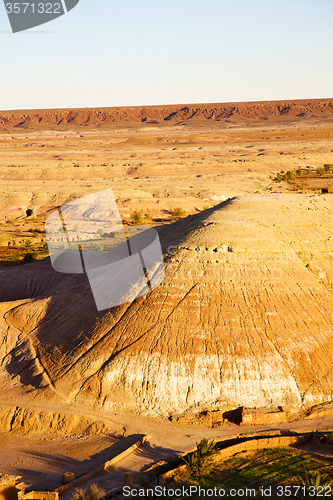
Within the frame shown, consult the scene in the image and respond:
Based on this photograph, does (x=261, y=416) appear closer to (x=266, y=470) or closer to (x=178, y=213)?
(x=266, y=470)

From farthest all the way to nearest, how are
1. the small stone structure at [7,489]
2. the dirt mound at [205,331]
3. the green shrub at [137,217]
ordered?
the green shrub at [137,217] < the dirt mound at [205,331] < the small stone structure at [7,489]

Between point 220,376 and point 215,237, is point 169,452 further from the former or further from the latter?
point 215,237

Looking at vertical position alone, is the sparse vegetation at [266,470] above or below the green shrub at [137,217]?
below

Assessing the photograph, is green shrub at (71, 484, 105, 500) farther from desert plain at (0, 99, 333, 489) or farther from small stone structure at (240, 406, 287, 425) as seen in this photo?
small stone structure at (240, 406, 287, 425)

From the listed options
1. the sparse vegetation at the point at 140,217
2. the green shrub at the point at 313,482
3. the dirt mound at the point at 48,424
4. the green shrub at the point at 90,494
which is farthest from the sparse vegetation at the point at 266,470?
the sparse vegetation at the point at 140,217

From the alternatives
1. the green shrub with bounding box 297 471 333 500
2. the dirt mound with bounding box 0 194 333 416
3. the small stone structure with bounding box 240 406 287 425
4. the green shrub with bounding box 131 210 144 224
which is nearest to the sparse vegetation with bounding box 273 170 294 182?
the green shrub with bounding box 131 210 144 224

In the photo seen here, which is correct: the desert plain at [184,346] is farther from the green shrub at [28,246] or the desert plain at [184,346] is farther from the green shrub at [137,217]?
the green shrub at [137,217]
